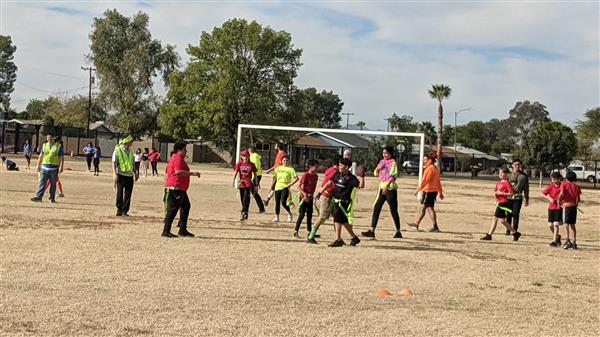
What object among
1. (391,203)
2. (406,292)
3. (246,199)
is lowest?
(406,292)

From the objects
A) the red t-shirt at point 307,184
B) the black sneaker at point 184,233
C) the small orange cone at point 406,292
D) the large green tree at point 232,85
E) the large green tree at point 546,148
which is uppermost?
the large green tree at point 232,85

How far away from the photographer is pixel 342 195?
35.7 feet

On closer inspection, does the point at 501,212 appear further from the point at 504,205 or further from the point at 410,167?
the point at 410,167

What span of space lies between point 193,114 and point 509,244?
149 feet

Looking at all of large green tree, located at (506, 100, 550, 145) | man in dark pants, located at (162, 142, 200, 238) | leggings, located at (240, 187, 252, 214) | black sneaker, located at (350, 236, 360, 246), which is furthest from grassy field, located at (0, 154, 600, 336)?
large green tree, located at (506, 100, 550, 145)

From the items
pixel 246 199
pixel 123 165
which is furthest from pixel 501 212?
pixel 123 165

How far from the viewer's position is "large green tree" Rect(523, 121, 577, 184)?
5228cm

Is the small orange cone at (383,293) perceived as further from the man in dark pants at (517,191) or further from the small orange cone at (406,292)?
the man in dark pants at (517,191)

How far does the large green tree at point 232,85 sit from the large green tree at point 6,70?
42.9 metres

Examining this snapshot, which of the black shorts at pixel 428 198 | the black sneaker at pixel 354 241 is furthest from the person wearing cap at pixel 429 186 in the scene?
the black sneaker at pixel 354 241

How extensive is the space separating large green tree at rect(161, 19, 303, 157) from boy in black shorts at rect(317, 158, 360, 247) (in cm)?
4384

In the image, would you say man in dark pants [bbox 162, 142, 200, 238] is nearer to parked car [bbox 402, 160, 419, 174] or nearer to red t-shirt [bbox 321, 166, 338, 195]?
red t-shirt [bbox 321, 166, 338, 195]

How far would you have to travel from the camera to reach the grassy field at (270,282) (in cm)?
602

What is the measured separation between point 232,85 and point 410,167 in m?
17.0
